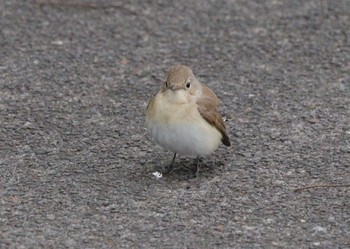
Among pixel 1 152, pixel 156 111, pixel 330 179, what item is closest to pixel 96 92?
pixel 1 152

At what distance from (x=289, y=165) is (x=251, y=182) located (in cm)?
40

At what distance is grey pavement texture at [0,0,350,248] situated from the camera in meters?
5.97

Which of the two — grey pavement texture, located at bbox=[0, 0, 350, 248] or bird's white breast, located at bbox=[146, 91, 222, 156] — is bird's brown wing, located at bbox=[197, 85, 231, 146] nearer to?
bird's white breast, located at bbox=[146, 91, 222, 156]

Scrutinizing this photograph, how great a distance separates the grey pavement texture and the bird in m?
0.32

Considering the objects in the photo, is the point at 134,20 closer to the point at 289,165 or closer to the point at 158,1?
the point at 158,1

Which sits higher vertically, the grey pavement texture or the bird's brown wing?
the bird's brown wing

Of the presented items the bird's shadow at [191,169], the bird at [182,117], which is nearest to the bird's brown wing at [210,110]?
the bird at [182,117]

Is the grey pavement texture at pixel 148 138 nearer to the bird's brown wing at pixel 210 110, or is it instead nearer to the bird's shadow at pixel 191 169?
the bird's shadow at pixel 191 169

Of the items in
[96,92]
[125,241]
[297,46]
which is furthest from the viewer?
[297,46]

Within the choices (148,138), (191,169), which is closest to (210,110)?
(191,169)

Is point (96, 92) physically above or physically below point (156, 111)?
below

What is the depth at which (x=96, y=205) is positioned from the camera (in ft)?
20.4

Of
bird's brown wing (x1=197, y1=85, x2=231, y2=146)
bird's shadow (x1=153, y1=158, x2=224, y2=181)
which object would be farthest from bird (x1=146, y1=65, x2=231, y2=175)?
bird's shadow (x1=153, y1=158, x2=224, y2=181)

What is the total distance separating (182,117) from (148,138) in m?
1.01
